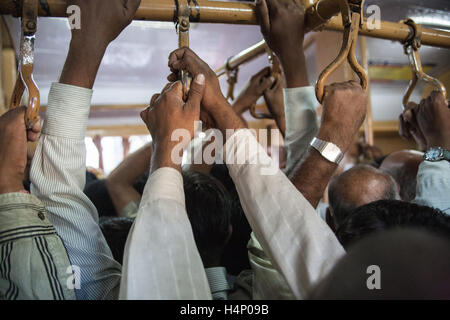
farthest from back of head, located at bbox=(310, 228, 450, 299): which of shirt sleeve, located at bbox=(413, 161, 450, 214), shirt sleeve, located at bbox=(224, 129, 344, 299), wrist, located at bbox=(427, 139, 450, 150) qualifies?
wrist, located at bbox=(427, 139, 450, 150)

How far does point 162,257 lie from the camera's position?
0.43m

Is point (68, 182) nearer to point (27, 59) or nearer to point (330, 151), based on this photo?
point (27, 59)

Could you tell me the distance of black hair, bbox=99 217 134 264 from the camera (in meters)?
0.82

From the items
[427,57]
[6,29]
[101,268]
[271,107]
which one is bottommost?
[101,268]

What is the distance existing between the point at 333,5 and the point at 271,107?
504mm

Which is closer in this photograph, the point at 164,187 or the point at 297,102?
the point at 164,187

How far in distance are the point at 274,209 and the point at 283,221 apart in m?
0.02

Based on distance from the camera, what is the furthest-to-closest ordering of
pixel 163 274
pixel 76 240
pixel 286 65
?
pixel 286 65
pixel 76 240
pixel 163 274

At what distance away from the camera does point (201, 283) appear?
17.1 inches

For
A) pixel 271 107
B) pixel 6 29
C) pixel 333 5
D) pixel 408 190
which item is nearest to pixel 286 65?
pixel 333 5

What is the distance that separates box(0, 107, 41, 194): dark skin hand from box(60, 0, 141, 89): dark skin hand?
3.8 inches

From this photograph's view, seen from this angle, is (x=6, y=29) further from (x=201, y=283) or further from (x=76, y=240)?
(x=201, y=283)

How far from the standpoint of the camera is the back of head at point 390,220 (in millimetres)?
569

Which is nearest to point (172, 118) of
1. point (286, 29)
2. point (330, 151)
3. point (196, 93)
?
point (196, 93)
